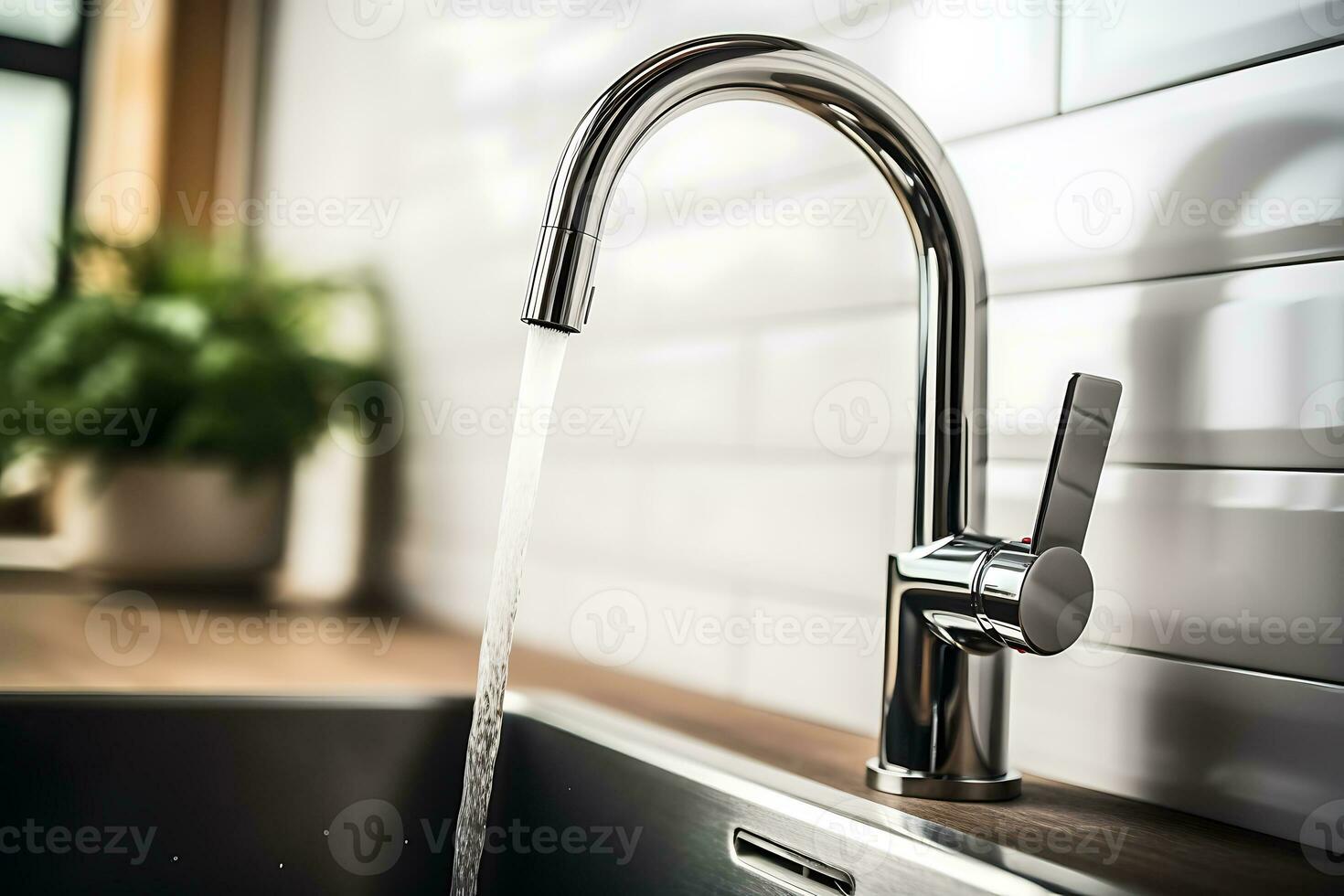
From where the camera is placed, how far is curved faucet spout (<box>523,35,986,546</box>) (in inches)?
19.0

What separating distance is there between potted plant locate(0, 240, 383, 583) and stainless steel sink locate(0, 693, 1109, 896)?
2.68 ft

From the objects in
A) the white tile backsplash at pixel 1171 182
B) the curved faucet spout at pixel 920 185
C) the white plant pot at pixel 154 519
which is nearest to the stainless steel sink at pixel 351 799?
the curved faucet spout at pixel 920 185

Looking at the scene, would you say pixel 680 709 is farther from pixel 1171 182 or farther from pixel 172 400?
pixel 172 400

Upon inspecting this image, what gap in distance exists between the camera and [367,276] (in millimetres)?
1594

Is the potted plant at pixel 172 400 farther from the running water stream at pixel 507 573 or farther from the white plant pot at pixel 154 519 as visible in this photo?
the running water stream at pixel 507 573

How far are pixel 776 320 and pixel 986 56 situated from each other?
246 mm

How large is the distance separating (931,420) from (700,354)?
0.41 metres

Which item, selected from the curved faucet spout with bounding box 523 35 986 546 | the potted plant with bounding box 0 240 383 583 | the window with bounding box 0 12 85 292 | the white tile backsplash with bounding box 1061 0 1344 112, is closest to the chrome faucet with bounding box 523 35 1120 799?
the curved faucet spout with bounding box 523 35 986 546

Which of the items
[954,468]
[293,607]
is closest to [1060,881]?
[954,468]

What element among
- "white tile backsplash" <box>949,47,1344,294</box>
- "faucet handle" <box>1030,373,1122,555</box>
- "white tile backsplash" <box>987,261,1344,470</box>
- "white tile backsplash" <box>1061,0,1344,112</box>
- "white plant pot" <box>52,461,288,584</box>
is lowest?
"white plant pot" <box>52,461,288,584</box>

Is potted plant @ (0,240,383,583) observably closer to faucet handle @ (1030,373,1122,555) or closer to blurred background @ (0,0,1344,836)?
blurred background @ (0,0,1344,836)

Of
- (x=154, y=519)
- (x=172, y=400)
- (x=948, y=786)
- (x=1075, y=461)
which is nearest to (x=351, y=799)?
(x=948, y=786)

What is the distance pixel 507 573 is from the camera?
496 millimetres

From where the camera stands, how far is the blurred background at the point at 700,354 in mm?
502
